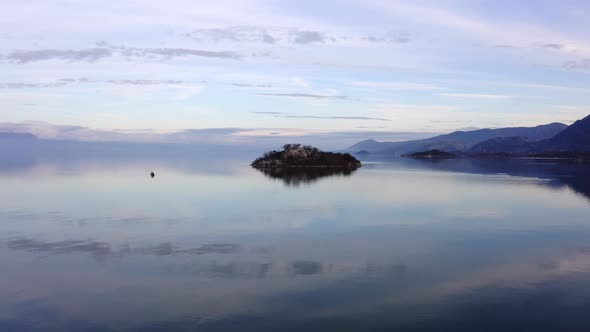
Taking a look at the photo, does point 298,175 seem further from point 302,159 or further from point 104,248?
point 104,248

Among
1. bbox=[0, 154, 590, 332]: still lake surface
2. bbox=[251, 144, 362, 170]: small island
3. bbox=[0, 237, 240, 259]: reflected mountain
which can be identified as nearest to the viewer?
bbox=[0, 154, 590, 332]: still lake surface

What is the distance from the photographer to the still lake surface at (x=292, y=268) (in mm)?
22438

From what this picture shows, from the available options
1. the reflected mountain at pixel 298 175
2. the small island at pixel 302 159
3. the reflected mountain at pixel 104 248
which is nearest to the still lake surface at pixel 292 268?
the reflected mountain at pixel 104 248

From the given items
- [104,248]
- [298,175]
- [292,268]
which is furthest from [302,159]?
[292,268]

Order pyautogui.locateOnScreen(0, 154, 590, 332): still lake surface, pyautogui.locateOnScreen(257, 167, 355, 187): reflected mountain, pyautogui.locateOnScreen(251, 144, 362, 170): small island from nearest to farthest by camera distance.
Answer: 1. pyautogui.locateOnScreen(0, 154, 590, 332): still lake surface
2. pyautogui.locateOnScreen(257, 167, 355, 187): reflected mountain
3. pyautogui.locateOnScreen(251, 144, 362, 170): small island

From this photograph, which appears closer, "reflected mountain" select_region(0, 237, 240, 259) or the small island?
"reflected mountain" select_region(0, 237, 240, 259)

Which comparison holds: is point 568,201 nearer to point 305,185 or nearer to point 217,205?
point 305,185

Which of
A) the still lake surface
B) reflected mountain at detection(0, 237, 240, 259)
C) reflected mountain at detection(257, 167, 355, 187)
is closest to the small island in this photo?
reflected mountain at detection(257, 167, 355, 187)

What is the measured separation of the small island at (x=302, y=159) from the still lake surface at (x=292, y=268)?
109633 mm

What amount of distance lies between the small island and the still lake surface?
10963 cm

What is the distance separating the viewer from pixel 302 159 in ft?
572

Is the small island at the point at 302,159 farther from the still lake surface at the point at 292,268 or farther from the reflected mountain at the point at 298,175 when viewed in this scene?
the still lake surface at the point at 292,268

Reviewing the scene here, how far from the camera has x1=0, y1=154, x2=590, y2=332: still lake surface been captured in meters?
22.4

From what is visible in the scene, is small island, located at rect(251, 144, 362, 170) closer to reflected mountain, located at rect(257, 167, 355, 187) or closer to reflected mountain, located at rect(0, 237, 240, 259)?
reflected mountain, located at rect(257, 167, 355, 187)
